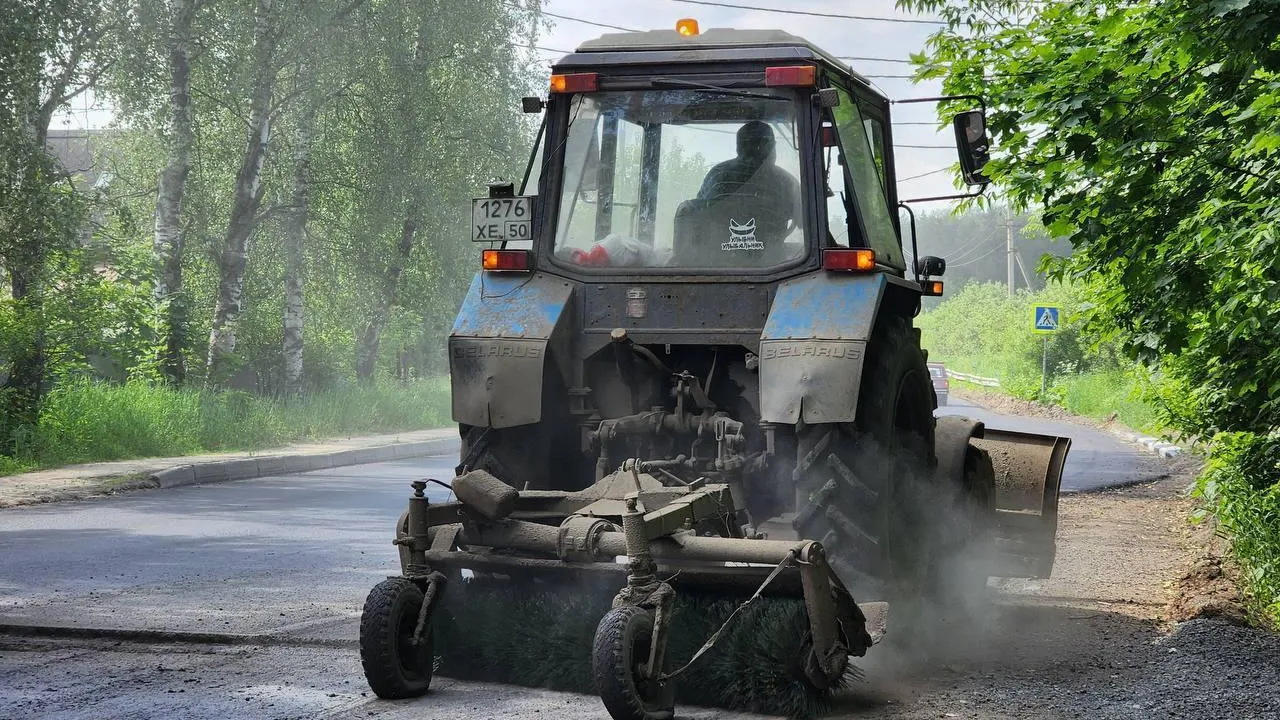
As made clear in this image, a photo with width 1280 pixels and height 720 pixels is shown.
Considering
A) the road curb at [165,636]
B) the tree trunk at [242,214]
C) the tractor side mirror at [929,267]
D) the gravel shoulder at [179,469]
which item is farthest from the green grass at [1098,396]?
the road curb at [165,636]

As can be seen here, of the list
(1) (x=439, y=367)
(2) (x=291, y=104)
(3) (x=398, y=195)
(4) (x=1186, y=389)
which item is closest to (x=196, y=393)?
(2) (x=291, y=104)

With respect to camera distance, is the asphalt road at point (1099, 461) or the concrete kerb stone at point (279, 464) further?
the asphalt road at point (1099, 461)

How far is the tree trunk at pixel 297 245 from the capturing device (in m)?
24.5

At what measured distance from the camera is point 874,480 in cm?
597

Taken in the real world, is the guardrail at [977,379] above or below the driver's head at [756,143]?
below

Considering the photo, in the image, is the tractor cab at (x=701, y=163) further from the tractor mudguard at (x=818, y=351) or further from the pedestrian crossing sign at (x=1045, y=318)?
the pedestrian crossing sign at (x=1045, y=318)

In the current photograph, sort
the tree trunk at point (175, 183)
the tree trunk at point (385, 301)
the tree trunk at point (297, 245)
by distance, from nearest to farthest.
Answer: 1. the tree trunk at point (175, 183)
2. the tree trunk at point (297, 245)
3. the tree trunk at point (385, 301)

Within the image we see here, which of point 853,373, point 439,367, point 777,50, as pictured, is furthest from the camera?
point 439,367

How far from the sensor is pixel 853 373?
5.71m

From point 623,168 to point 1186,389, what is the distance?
6307 millimetres

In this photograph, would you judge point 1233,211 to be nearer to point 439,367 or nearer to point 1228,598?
point 1228,598

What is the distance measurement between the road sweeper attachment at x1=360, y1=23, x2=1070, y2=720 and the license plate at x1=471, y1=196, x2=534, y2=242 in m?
0.01

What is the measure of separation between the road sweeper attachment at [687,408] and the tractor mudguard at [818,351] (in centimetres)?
1

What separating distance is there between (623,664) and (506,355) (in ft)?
6.26
